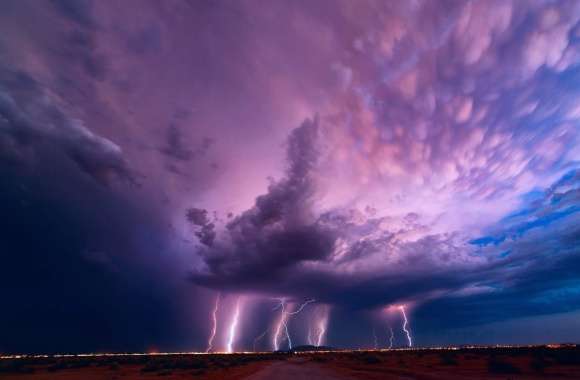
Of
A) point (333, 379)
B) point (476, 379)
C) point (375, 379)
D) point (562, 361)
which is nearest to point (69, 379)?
point (333, 379)

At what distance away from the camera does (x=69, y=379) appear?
26.6m

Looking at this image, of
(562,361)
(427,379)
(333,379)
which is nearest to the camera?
(427,379)

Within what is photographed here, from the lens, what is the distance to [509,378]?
23047mm

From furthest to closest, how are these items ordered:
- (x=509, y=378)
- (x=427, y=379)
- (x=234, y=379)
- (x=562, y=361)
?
1. (x=562, y=361)
2. (x=234, y=379)
3. (x=427, y=379)
4. (x=509, y=378)

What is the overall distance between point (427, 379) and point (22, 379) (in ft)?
101

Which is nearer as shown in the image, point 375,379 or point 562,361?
point 375,379

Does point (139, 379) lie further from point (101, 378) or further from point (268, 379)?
point (268, 379)

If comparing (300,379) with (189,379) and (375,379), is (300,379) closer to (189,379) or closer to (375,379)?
(375,379)

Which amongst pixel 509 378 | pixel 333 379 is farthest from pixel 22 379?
pixel 509 378

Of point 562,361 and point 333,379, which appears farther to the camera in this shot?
point 562,361

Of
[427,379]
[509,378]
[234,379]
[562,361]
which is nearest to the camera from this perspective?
[509,378]

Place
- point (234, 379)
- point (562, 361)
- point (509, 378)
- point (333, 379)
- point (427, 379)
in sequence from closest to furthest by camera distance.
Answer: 1. point (509, 378)
2. point (427, 379)
3. point (333, 379)
4. point (234, 379)
5. point (562, 361)

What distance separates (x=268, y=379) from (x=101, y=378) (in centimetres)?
1368

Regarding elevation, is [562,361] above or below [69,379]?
above
